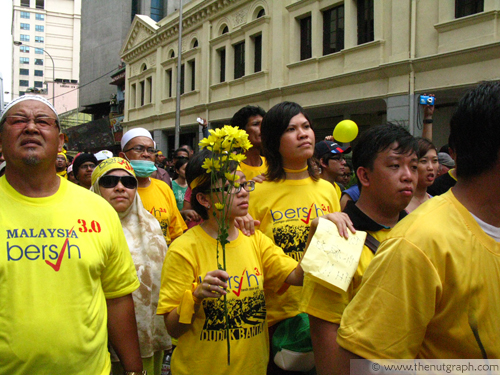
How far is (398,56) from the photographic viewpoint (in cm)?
1191

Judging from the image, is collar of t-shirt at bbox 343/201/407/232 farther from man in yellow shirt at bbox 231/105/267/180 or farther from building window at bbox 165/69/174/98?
building window at bbox 165/69/174/98

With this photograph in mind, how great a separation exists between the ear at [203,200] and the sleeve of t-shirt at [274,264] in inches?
14.3

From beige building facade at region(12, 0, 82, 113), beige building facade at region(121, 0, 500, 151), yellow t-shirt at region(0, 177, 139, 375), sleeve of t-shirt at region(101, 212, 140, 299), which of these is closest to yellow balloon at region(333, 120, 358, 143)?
sleeve of t-shirt at region(101, 212, 140, 299)

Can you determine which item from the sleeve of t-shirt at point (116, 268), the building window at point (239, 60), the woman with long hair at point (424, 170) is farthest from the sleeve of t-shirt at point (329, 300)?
the building window at point (239, 60)

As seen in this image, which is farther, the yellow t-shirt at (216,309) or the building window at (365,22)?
the building window at (365,22)

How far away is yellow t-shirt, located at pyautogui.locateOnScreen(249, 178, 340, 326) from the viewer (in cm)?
251

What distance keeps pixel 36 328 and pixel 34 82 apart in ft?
356

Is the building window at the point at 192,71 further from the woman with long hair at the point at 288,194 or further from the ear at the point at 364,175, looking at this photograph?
the ear at the point at 364,175

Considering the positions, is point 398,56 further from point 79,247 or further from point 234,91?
point 79,247

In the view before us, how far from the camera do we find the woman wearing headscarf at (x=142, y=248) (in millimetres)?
2768

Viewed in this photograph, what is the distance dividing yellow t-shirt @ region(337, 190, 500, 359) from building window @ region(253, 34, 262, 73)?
17273mm

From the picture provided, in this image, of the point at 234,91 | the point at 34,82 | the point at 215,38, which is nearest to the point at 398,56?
the point at 234,91

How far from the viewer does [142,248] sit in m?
2.90

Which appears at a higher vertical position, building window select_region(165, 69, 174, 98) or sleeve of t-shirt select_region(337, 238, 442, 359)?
building window select_region(165, 69, 174, 98)
